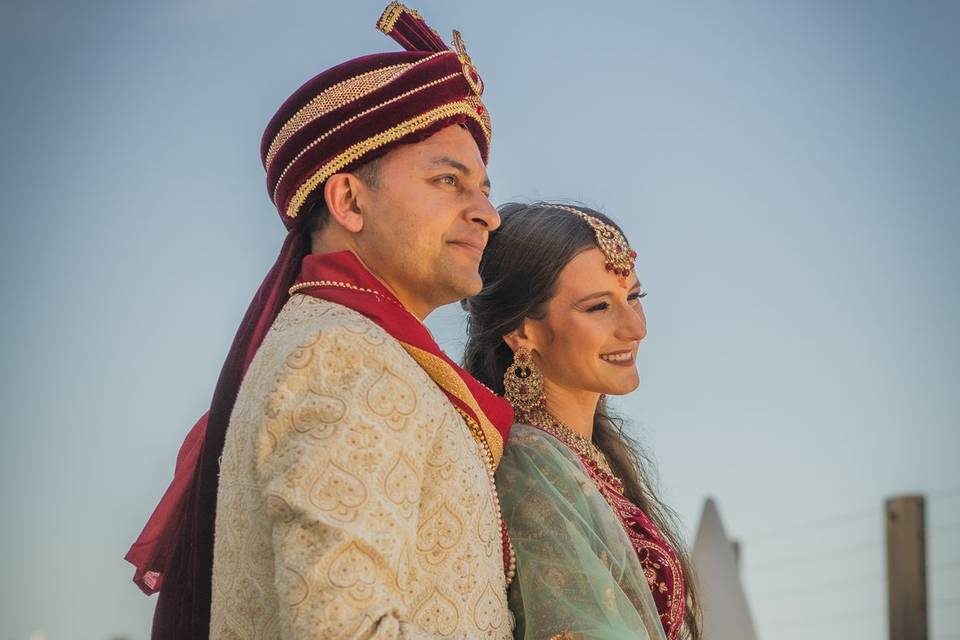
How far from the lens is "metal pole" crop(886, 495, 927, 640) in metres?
8.27

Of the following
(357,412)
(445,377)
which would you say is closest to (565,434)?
(445,377)

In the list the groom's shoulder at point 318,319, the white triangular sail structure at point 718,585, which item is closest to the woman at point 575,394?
the groom's shoulder at point 318,319

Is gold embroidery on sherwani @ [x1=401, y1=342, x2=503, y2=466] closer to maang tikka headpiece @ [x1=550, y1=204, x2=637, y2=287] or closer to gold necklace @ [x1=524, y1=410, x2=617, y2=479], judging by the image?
gold necklace @ [x1=524, y1=410, x2=617, y2=479]

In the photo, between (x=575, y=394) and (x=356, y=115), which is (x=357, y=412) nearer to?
(x=356, y=115)

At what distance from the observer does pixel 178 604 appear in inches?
135

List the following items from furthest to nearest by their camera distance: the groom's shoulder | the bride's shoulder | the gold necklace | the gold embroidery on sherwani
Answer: the gold necklace
the bride's shoulder
the gold embroidery on sherwani
the groom's shoulder

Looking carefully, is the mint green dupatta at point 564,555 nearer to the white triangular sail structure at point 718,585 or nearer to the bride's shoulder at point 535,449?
the bride's shoulder at point 535,449

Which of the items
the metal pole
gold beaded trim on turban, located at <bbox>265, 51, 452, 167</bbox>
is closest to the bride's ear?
gold beaded trim on turban, located at <bbox>265, 51, 452, 167</bbox>

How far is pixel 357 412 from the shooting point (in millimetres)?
3000

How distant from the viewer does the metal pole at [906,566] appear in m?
8.27

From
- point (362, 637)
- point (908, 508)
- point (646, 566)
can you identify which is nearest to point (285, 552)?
point (362, 637)

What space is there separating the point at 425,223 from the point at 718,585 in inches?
142

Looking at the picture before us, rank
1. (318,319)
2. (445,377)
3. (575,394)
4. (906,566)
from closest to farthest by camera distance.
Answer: (318,319), (445,377), (575,394), (906,566)

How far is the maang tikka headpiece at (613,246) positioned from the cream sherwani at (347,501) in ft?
4.13
